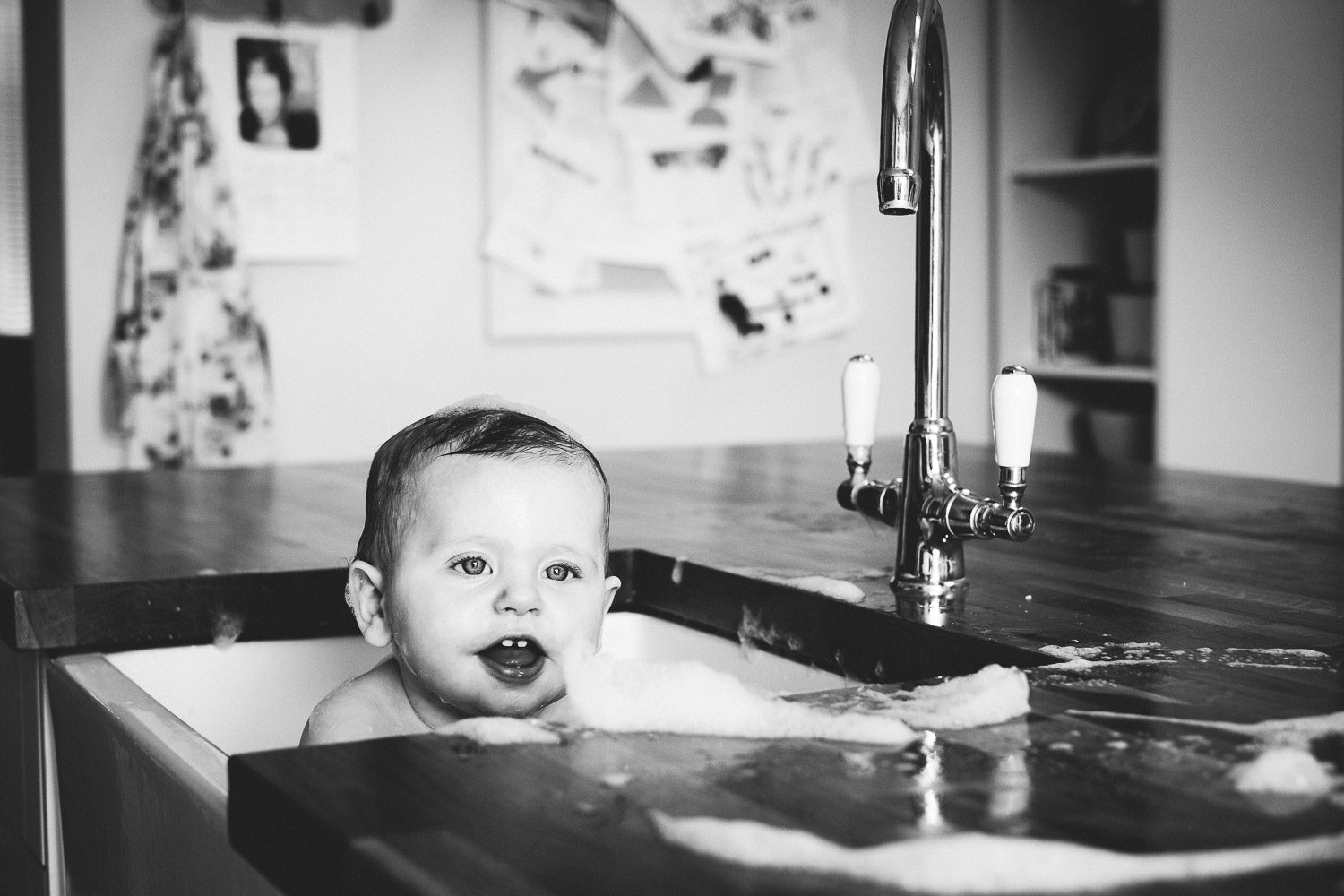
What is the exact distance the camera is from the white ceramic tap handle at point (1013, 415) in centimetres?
95

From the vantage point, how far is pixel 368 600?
1.06m

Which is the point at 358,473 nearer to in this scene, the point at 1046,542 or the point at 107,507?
the point at 107,507

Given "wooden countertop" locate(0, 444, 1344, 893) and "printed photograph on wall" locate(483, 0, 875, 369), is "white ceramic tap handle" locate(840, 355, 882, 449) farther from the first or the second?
"printed photograph on wall" locate(483, 0, 875, 369)

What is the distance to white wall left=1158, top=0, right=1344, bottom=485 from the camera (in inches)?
130

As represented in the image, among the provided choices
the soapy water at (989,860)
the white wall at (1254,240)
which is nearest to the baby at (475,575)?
the soapy water at (989,860)

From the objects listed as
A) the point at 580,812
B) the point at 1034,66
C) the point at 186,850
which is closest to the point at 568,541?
the point at 186,850

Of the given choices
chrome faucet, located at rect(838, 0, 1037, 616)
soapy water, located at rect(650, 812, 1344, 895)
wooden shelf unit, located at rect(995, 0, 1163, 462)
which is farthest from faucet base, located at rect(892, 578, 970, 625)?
wooden shelf unit, located at rect(995, 0, 1163, 462)

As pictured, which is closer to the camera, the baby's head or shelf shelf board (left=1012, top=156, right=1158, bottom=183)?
the baby's head

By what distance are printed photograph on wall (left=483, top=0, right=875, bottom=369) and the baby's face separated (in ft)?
7.89

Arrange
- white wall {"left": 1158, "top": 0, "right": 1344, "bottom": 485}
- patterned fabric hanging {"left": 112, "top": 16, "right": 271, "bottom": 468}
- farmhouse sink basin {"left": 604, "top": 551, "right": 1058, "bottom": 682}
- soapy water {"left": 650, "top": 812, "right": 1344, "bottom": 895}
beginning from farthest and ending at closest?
white wall {"left": 1158, "top": 0, "right": 1344, "bottom": 485} < patterned fabric hanging {"left": 112, "top": 16, "right": 271, "bottom": 468} < farmhouse sink basin {"left": 604, "top": 551, "right": 1058, "bottom": 682} < soapy water {"left": 650, "top": 812, "right": 1344, "bottom": 895}

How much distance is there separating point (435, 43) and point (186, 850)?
2.74 meters

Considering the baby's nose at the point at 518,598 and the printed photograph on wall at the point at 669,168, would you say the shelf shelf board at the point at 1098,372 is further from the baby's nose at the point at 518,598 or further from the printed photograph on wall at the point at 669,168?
the baby's nose at the point at 518,598

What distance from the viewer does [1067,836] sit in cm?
53

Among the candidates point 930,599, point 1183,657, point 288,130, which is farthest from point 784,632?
point 288,130
